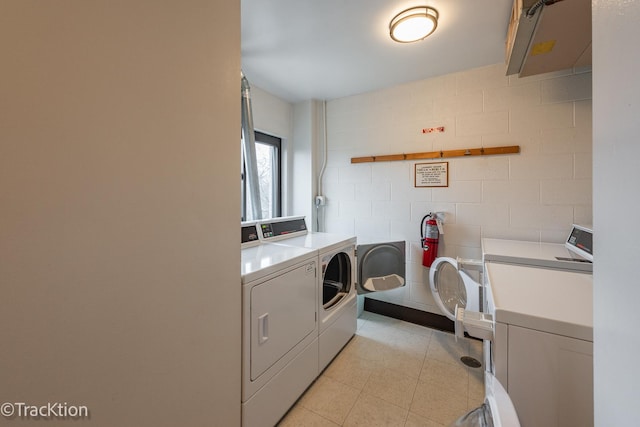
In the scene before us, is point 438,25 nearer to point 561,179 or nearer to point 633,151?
point 561,179

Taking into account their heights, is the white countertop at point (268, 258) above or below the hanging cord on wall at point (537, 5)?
below

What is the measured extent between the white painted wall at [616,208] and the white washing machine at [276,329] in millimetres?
1174

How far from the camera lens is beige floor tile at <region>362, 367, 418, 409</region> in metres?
1.65

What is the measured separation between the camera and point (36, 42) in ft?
1.99

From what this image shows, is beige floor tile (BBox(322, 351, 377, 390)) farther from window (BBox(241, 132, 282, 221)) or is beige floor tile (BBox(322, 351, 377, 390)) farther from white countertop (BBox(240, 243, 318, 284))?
window (BBox(241, 132, 282, 221))

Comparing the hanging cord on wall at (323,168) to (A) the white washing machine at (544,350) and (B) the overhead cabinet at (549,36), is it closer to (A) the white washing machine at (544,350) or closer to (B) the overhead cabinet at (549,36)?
(B) the overhead cabinet at (549,36)

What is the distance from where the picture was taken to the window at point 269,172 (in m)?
2.97

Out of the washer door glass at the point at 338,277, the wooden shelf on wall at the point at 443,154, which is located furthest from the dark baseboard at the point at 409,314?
the wooden shelf on wall at the point at 443,154

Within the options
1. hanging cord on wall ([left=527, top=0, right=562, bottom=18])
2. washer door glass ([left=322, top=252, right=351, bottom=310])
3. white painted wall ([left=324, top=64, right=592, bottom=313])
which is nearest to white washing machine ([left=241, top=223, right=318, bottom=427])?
washer door glass ([left=322, top=252, right=351, bottom=310])

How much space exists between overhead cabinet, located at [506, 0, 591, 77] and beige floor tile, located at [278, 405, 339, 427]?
2478 mm

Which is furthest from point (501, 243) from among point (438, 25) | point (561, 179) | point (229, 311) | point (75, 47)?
point (75, 47)

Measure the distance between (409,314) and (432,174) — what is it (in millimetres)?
1482

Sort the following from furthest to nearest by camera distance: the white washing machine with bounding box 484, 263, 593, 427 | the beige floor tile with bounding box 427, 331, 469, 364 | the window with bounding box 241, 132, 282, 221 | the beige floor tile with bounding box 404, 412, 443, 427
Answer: the window with bounding box 241, 132, 282, 221, the beige floor tile with bounding box 427, 331, 469, 364, the beige floor tile with bounding box 404, 412, 443, 427, the white washing machine with bounding box 484, 263, 593, 427

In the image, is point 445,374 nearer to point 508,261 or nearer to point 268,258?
point 508,261
